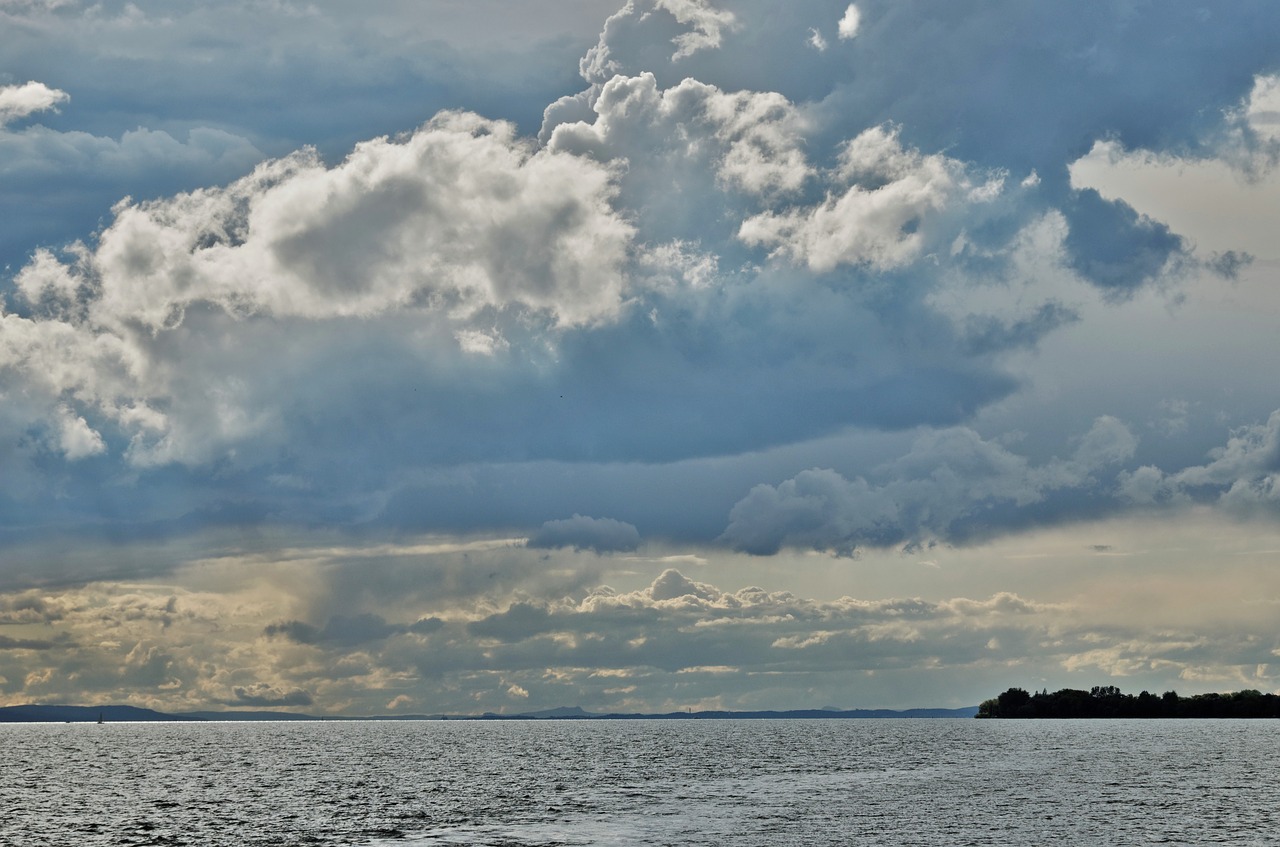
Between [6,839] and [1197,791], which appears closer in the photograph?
[6,839]

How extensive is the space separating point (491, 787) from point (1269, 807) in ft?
315

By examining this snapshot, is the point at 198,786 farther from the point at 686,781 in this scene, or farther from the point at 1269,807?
the point at 1269,807

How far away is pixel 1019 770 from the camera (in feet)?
656

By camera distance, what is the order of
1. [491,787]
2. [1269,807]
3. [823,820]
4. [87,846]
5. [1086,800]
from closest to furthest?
1. [87,846]
2. [823,820]
3. [1269,807]
4. [1086,800]
5. [491,787]

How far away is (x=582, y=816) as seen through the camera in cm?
12481

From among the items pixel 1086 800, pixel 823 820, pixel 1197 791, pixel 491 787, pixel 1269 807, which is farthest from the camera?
pixel 491 787

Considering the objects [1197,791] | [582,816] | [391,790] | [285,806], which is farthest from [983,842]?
[391,790]

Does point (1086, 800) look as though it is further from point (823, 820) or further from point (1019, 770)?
point (1019, 770)

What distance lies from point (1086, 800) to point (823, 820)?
133ft

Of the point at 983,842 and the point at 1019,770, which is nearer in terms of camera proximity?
the point at 983,842

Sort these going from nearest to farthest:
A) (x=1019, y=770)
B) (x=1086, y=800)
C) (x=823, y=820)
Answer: (x=823, y=820) < (x=1086, y=800) < (x=1019, y=770)

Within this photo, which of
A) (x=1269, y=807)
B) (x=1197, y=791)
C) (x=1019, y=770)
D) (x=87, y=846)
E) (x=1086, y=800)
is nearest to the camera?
(x=87, y=846)

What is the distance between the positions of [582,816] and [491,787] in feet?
159

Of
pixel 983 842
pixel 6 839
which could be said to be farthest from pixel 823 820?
pixel 6 839
